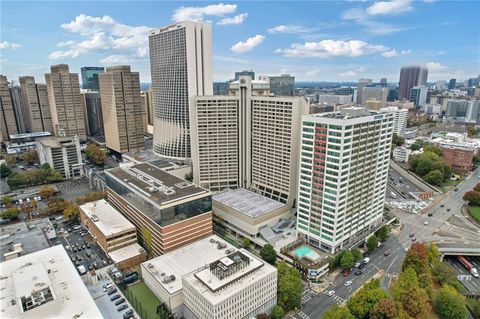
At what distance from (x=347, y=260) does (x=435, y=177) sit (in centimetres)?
9246

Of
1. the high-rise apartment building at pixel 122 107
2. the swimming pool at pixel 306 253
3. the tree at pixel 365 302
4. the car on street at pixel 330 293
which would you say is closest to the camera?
the tree at pixel 365 302

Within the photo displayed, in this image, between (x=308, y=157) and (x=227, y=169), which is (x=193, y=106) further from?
(x=308, y=157)

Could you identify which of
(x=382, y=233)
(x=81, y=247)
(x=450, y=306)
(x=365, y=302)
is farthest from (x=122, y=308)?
(x=382, y=233)

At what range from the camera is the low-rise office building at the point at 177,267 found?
6662cm

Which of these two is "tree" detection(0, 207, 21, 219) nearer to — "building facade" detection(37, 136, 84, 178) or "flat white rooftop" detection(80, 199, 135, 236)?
"flat white rooftop" detection(80, 199, 135, 236)

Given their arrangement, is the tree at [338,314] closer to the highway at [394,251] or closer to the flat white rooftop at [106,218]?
the highway at [394,251]

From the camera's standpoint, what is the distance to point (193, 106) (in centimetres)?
11719

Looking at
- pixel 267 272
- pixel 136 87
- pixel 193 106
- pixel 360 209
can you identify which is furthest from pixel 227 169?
pixel 136 87

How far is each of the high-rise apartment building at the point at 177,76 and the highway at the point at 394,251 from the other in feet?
323

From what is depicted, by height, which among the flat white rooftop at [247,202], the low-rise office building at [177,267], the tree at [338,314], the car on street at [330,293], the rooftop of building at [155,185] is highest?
the rooftop of building at [155,185]

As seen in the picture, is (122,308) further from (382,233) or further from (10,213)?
(382,233)

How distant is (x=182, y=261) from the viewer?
75.9 meters

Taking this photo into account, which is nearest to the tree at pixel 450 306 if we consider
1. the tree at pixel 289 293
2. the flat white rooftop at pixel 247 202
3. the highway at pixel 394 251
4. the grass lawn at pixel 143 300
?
the highway at pixel 394 251

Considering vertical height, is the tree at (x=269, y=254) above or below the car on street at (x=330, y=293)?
above
